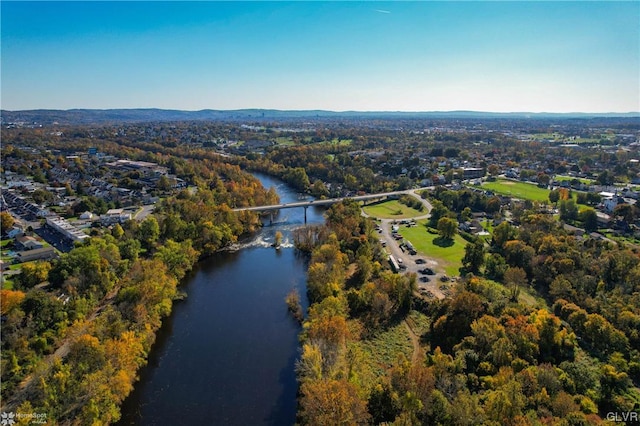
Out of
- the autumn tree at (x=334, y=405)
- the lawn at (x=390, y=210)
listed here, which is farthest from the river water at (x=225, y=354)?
the lawn at (x=390, y=210)

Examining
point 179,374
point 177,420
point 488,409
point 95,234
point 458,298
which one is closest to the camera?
point 488,409

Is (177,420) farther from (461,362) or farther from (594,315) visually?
(594,315)

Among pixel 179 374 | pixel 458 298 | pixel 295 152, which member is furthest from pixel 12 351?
pixel 295 152

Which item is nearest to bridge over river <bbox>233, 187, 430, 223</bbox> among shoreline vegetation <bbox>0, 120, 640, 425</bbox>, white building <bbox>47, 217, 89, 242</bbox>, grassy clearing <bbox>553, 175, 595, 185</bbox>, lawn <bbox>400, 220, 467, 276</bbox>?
shoreline vegetation <bbox>0, 120, 640, 425</bbox>

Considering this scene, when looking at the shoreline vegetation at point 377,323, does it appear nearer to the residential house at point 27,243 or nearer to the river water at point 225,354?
the river water at point 225,354

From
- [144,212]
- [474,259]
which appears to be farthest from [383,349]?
[144,212]
